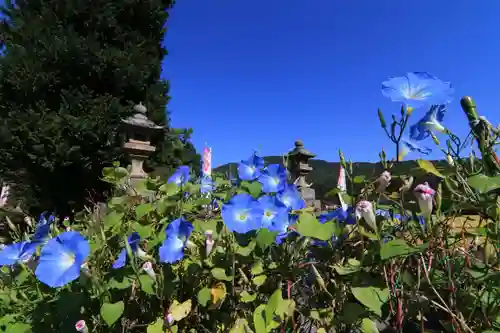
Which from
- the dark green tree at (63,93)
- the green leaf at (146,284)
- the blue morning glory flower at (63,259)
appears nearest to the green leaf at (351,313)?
the green leaf at (146,284)

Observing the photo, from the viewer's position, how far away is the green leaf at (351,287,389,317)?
20.0 inches

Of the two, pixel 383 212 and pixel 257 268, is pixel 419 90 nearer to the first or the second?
pixel 383 212

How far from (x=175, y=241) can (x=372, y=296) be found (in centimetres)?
37

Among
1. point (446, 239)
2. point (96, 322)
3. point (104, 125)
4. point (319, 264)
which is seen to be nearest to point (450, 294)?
point (446, 239)

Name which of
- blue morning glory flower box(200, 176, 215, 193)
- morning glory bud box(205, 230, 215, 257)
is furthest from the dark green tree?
morning glory bud box(205, 230, 215, 257)

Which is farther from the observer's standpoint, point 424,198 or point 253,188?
point 253,188

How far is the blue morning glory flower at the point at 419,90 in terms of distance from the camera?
0.60m

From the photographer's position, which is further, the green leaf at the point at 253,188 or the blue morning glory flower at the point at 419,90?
the green leaf at the point at 253,188

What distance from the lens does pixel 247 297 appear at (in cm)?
65

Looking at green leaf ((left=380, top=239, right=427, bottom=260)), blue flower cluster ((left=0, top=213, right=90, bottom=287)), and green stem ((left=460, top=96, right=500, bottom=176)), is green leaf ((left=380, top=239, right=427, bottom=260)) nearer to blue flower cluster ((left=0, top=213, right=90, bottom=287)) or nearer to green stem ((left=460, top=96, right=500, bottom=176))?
green stem ((left=460, top=96, right=500, bottom=176))

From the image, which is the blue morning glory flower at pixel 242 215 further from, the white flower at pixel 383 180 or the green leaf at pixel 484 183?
the green leaf at pixel 484 183

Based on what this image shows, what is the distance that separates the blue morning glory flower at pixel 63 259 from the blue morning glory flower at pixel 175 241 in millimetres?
147

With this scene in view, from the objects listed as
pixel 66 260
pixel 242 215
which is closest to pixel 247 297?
pixel 242 215

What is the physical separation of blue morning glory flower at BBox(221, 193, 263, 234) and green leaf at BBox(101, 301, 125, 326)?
0.81 ft
